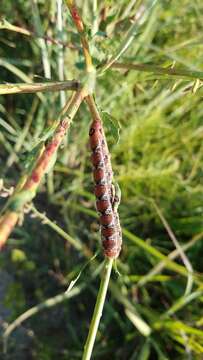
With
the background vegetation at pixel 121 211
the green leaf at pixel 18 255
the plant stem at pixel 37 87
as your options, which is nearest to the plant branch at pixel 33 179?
the plant stem at pixel 37 87

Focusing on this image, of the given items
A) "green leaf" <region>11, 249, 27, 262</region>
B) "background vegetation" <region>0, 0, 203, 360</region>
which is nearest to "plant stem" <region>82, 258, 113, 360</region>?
"background vegetation" <region>0, 0, 203, 360</region>

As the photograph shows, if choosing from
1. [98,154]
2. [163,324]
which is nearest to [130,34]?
[98,154]

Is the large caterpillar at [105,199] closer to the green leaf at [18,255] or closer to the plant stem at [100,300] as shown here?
the plant stem at [100,300]

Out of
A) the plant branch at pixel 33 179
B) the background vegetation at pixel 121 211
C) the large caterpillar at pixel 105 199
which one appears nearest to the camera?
the plant branch at pixel 33 179

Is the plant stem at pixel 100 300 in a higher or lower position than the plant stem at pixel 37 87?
lower

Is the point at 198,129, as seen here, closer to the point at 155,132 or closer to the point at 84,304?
the point at 155,132

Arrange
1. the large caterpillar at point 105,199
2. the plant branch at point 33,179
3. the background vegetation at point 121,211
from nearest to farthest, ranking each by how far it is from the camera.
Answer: the plant branch at point 33,179
the large caterpillar at point 105,199
the background vegetation at point 121,211

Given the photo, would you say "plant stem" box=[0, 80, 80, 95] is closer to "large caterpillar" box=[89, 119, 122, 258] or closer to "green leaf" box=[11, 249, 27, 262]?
"large caterpillar" box=[89, 119, 122, 258]

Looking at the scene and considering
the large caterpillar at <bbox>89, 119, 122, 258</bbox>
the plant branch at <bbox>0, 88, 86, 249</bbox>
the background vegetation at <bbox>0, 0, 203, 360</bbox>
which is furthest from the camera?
the background vegetation at <bbox>0, 0, 203, 360</bbox>
